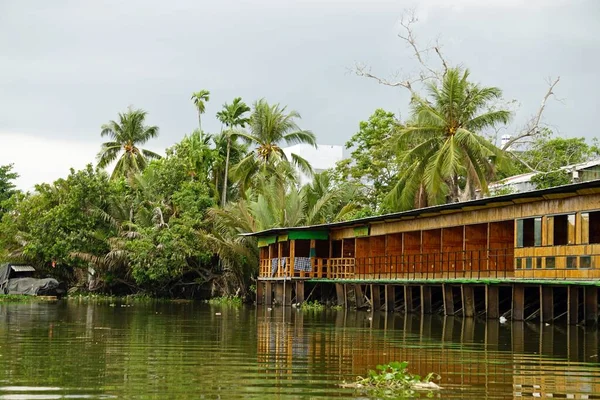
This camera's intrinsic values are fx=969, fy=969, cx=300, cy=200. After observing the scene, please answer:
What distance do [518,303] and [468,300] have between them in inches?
117

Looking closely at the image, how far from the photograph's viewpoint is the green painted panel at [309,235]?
39375mm

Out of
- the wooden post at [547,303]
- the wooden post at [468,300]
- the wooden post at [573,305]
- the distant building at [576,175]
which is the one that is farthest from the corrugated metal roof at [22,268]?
the wooden post at [573,305]

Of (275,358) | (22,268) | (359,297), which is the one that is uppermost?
(22,268)

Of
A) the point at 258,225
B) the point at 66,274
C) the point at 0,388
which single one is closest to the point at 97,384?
the point at 0,388

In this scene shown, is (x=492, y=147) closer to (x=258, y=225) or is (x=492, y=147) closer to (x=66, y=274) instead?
(x=258, y=225)

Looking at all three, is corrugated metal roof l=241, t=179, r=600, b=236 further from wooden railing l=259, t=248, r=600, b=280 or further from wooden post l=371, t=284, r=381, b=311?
wooden post l=371, t=284, r=381, b=311

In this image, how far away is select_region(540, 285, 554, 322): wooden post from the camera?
82.9 ft

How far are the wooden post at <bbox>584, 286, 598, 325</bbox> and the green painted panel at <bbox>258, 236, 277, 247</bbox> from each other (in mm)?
19091

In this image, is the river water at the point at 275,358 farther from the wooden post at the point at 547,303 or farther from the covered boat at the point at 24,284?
the covered boat at the point at 24,284

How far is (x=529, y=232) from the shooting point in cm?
2820

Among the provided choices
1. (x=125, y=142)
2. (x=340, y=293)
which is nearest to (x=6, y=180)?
(x=125, y=142)

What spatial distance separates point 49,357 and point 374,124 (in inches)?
1463

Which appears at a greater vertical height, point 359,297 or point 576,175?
point 576,175

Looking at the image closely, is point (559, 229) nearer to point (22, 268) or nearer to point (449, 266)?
point (449, 266)
